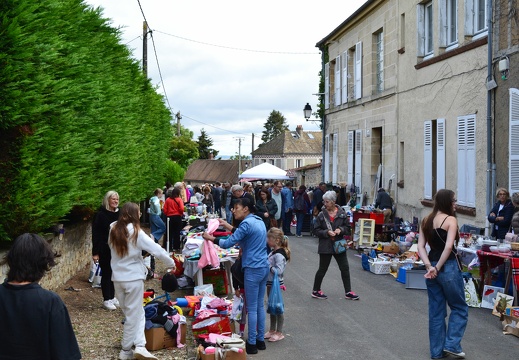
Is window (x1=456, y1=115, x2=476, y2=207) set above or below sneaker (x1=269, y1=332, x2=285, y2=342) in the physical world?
above

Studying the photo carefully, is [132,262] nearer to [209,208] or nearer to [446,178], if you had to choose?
[446,178]

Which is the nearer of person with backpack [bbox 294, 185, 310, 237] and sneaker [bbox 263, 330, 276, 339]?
sneaker [bbox 263, 330, 276, 339]

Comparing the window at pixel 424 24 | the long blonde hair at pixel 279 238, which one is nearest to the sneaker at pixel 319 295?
the long blonde hair at pixel 279 238

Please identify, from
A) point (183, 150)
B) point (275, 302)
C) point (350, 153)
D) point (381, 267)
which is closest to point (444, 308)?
A: point (275, 302)

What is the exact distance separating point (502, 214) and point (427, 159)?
223 inches

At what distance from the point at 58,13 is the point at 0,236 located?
341 cm

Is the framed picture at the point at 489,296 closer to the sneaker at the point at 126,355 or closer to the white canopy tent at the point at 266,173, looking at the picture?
the sneaker at the point at 126,355

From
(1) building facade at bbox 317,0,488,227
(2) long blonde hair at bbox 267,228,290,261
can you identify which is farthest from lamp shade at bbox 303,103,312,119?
(2) long blonde hair at bbox 267,228,290,261

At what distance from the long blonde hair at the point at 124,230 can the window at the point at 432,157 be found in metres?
11.1

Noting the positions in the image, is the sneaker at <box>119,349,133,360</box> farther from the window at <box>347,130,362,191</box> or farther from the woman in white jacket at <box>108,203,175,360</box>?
the window at <box>347,130,362,191</box>

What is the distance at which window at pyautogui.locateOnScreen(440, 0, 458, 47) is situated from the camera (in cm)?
1694

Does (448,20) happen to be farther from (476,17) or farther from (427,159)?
(427,159)

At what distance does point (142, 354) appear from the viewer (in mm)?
7266

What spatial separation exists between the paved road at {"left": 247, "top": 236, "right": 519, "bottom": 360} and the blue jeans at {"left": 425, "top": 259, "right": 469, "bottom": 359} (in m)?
0.27
